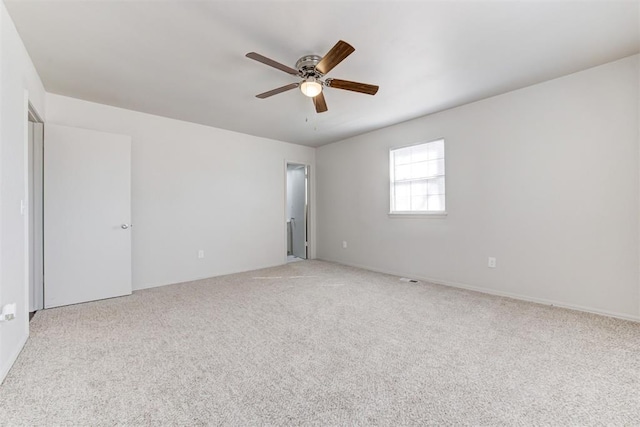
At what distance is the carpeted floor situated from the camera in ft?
4.75

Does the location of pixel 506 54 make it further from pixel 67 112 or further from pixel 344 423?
pixel 67 112

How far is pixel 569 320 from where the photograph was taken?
2.62 meters

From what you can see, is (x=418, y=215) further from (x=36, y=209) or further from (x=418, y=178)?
(x=36, y=209)

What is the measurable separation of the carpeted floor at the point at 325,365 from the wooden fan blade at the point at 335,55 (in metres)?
2.14

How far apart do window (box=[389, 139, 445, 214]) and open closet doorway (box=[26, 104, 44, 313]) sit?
445 centimetres

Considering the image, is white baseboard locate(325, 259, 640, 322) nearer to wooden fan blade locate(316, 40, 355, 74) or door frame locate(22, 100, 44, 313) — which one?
wooden fan blade locate(316, 40, 355, 74)

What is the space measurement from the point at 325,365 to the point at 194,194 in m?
3.44

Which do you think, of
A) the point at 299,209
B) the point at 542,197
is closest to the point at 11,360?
the point at 542,197

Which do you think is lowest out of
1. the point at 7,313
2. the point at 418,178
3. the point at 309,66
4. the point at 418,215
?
the point at 7,313

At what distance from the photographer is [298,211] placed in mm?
6488

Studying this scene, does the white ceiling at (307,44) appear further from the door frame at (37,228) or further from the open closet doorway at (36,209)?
the door frame at (37,228)

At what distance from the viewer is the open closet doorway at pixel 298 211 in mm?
6071

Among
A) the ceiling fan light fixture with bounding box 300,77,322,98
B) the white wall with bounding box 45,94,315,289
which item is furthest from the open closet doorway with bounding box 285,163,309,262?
the ceiling fan light fixture with bounding box 300,77,322,98

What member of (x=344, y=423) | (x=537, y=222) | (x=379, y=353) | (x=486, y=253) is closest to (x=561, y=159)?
(x=537, y=222)
